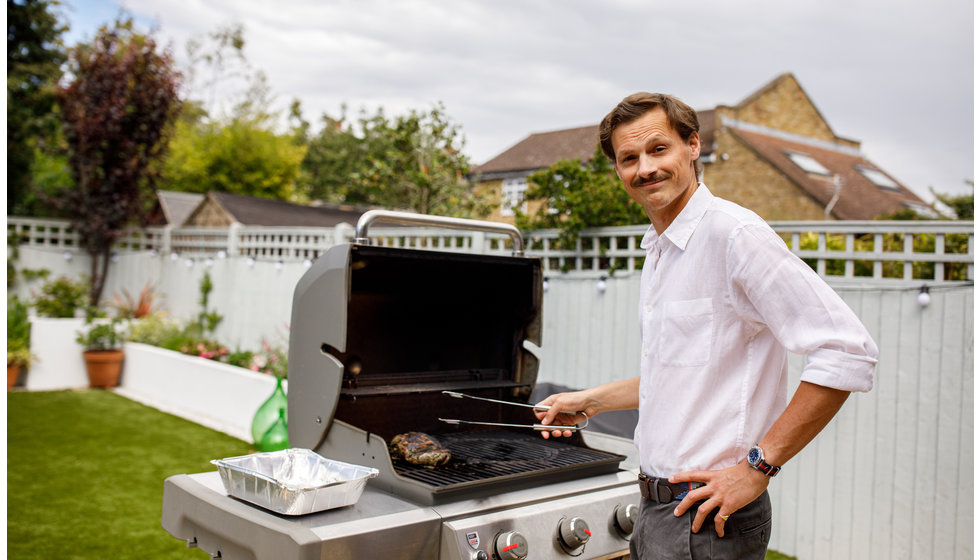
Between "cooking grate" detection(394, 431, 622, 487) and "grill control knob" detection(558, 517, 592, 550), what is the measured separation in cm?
18

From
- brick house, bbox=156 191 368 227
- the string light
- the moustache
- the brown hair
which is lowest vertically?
the string light

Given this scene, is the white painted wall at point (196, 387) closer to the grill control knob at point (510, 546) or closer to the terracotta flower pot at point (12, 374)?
the terracotta flower pot at point (12, 374)

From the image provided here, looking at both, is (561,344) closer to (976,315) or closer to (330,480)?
(976,315)

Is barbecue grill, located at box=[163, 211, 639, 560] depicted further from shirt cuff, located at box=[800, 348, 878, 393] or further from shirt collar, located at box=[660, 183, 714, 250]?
shirt cuff, located at box=[800, 348, 878, 393]

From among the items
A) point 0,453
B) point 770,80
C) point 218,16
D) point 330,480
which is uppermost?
point 218,16

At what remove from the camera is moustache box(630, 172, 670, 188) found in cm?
147

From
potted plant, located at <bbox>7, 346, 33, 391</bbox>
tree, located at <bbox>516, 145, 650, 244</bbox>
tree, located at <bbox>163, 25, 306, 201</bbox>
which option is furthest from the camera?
tree, located at <bbox>163, 25, 306, 201</bbox>

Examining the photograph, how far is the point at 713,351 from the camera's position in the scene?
1.39 metres

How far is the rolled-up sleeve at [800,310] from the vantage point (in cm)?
121

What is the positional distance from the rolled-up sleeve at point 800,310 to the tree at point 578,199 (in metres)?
3.42

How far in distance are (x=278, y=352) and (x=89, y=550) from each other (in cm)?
329

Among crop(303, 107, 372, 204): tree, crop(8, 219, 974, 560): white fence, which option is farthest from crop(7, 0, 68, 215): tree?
crop(303, 107, 372, 204): tree

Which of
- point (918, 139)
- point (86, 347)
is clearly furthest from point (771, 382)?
point (918, 139)

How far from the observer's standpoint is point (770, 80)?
15570mm
